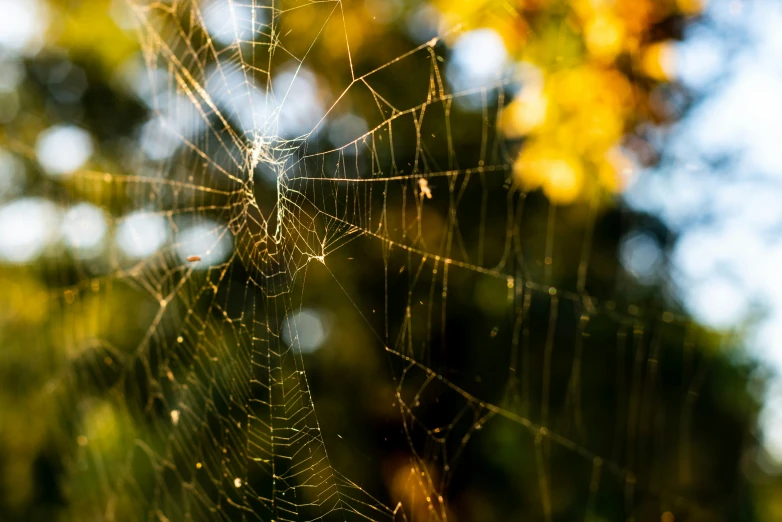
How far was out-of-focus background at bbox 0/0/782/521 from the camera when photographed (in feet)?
4.42

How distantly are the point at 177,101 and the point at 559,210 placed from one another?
6.54 feet

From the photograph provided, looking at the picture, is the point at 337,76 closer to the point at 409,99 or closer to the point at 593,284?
the point at 409,99

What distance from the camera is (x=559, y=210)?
10.3 feet

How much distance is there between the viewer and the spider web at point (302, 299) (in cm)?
131

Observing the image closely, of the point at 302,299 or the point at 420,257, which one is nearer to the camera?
the point at 420,257

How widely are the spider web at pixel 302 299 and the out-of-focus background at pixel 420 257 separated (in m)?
0.02

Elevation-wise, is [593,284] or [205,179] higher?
[205,179]

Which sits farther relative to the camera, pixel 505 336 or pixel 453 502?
pixel 505 336

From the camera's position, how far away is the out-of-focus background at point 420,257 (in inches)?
53.1

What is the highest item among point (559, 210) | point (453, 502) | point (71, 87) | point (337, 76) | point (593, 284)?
point (71, 87)

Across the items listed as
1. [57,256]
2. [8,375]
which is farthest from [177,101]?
[8,375]

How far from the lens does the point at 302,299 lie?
7.86ft

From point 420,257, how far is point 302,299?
0.87m

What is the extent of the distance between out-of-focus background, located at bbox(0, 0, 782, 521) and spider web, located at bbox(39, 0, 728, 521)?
0.02m
